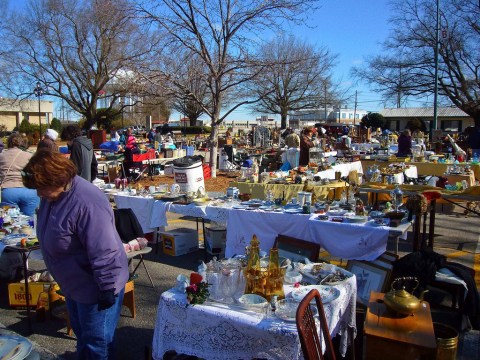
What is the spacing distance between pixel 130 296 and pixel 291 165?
8.84m

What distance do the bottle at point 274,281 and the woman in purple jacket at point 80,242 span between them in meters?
0.85

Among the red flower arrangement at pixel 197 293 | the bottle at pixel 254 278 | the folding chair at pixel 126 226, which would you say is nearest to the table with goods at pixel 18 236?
the folding chair at pixel 126 226

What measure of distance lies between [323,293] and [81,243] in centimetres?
146

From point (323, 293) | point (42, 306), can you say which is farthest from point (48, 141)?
point (323, 293)

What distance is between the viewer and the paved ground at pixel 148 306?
3.60 m

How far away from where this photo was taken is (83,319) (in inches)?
97.8

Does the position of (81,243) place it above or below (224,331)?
above

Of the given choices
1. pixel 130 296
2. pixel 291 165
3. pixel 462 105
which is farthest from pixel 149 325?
pixel 462 105

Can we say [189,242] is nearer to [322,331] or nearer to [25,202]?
[25,202]

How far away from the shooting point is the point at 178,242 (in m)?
6.06

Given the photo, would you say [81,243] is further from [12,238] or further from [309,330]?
[12,238]

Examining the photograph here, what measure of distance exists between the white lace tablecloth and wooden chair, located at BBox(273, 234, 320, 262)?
1.37 m

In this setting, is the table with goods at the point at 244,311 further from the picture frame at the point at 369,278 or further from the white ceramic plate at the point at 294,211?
the white ceramic plate at the point at 294,211

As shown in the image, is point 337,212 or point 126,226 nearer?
point 126,226
